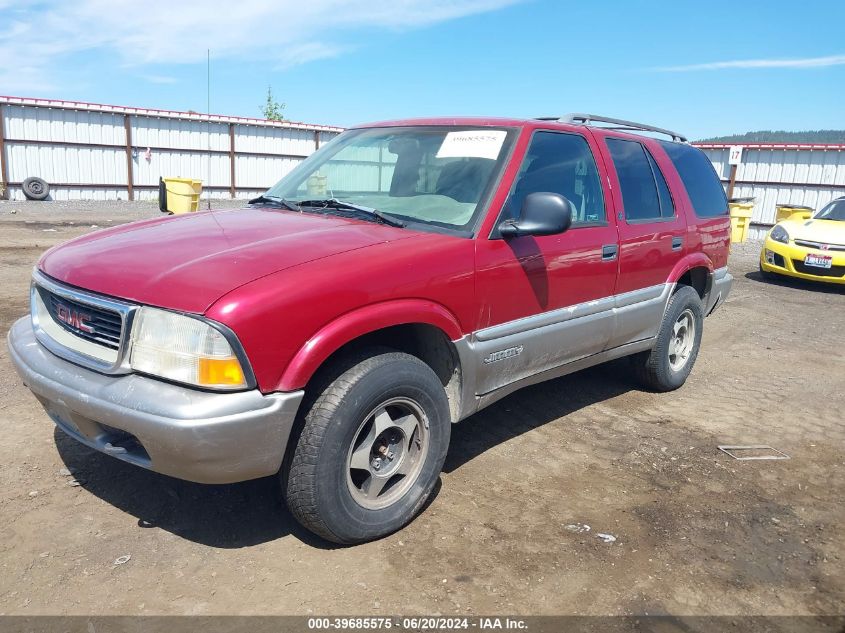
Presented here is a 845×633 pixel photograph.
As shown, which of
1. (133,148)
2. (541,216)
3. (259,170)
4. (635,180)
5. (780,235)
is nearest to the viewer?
(541,216)

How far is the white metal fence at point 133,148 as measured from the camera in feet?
65.7

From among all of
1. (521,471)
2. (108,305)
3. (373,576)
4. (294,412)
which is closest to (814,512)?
(521,471)

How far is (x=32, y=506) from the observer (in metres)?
3.16

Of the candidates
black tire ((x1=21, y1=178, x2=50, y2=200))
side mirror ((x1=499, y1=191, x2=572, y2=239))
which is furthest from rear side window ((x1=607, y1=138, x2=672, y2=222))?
black tire ((x1=21, y1=178, x2=50, y2=200))

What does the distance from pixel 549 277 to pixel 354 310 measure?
1.37 m

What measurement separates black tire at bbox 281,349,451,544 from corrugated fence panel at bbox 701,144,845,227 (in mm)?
17955

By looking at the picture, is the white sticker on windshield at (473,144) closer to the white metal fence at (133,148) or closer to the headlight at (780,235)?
the headlight at (780,235)

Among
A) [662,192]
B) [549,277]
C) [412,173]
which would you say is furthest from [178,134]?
[549,277]

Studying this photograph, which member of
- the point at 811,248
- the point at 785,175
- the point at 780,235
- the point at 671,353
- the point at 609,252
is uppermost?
the point at 785,175

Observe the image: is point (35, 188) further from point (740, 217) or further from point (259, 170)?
point (740, 217)

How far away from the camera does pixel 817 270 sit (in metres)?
10.4

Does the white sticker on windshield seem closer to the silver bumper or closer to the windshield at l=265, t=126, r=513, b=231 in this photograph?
the windshield at l=265, t=126, r=513, b=231

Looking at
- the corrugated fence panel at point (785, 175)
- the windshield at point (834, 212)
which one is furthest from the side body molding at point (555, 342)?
the corrugated fence panel at point (785, 175)

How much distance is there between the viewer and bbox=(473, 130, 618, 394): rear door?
3.41 m
